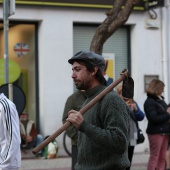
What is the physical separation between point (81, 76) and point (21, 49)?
10666 millimetres

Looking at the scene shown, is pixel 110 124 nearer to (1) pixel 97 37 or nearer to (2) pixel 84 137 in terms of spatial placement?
(2) pixel 84 137

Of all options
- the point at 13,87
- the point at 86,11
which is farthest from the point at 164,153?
the point at 86,11

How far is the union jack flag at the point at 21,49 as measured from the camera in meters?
14.8

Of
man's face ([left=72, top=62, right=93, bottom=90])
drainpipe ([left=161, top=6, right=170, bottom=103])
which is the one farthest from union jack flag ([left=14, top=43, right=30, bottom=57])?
man's face ([left=72, top=62, right=93, bottom=90])

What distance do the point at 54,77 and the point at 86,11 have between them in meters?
1.93

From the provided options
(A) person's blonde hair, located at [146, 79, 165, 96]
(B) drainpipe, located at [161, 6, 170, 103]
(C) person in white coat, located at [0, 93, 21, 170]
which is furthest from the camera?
(B) drainpipe, located at [161, 6, 170, 103]

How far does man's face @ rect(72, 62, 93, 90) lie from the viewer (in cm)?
430

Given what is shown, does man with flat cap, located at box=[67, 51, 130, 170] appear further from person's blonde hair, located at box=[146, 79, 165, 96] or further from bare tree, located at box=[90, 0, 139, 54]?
bare tree, located at box=[90, 0, 139, 54]

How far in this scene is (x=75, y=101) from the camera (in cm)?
848

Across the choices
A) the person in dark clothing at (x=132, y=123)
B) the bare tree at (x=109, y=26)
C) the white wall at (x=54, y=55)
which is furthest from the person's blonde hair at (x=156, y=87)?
the white wall at (x=54, y=55)

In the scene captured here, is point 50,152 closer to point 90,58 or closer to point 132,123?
point 132,123

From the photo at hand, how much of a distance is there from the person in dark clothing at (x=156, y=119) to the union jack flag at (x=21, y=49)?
5.50 metres

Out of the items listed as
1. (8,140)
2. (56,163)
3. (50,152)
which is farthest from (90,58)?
(50,152)

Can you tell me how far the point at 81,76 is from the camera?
430 cm
